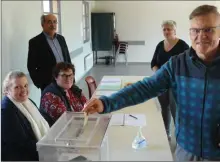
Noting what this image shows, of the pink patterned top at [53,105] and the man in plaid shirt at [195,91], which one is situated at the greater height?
the man in plaid shirt at [195,91]

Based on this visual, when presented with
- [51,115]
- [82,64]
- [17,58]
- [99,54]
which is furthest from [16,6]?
[99,54]

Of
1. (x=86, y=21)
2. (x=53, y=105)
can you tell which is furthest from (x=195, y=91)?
(x=86, y=21)

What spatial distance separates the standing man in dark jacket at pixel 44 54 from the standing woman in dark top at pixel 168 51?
120cm

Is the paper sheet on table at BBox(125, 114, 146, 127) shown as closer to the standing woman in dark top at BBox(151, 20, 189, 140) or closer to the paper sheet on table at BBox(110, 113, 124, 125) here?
the paper sheet on table at BBox(110, 113, 124, 125)

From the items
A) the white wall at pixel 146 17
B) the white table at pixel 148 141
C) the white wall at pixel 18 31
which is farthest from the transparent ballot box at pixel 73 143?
the white wall at pixel 146 17

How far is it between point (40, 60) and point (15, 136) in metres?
1.55

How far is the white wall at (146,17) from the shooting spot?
9.45 meters

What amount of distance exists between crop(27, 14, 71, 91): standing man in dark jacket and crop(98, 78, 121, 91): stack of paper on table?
0.60 metres

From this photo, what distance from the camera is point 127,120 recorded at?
7.02 ft

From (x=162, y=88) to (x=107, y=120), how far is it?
1.05 ft

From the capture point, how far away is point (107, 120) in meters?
1.43

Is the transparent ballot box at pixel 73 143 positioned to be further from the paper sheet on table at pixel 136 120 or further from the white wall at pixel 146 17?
the white wall at pixel 146 17

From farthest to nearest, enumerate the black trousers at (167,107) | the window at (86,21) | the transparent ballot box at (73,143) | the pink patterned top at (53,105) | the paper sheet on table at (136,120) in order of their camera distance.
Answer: the window at (86,21) < the black trousers at (167,107) < the pink patterned top at (53,105) < the paper sheet on table at (136,120) < the transparent ballot box at (73,143)

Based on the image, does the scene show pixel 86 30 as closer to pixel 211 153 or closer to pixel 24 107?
pixel 24 107
